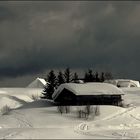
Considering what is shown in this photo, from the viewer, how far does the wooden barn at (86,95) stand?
6222 centimetres

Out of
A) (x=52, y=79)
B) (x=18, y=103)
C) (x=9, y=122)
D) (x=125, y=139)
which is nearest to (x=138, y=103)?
(x=52, y=79)

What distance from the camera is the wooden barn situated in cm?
6222

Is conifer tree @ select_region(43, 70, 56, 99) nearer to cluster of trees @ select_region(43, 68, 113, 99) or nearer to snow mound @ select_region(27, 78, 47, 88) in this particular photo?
cluster of trees @ select_region(43, 68, 113, 99)

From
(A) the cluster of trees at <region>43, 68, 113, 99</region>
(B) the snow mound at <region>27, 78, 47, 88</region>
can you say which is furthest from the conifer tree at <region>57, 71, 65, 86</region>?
(B) the snow mound at <region>27, 78, 47, 88</region>

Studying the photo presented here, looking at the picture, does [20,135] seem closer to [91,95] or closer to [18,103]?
[91,95]

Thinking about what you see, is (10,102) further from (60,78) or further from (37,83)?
(37,83)

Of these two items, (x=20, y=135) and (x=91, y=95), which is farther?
(x=91, y=95)

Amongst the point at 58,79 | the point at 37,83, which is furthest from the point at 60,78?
the point at 37,83

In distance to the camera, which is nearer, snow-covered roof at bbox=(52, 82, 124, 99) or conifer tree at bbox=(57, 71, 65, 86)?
snow-covered roof at bbox=(52, 82, 124, 99)

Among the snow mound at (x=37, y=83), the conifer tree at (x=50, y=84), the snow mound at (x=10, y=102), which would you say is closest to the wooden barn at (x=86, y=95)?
the conifer tree at (x=50, y=84)

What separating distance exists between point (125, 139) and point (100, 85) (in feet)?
110

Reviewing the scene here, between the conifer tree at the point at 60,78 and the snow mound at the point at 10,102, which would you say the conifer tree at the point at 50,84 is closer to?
the conifer tree at the point at 60,78

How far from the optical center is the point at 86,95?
2451 inches

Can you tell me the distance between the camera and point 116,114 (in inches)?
2210
